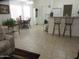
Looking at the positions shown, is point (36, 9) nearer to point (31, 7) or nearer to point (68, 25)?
point (31, 7)

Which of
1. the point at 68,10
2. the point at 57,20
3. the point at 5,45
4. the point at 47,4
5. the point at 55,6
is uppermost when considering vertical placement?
the point at 47,4

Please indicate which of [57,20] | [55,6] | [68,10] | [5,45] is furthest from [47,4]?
[5,45]

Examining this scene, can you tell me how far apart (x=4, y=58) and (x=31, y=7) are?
30.2ft

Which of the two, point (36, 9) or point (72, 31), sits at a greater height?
point (36, 9)

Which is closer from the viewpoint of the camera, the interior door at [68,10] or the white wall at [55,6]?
the white wall at [55,6]

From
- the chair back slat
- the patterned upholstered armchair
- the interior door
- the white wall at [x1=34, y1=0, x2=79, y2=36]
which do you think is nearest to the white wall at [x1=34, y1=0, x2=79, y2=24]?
the white wall at [x1=34, y1=0, x2=79, y2=36]

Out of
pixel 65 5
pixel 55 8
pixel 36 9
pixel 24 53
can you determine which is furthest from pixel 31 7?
pixel 24 53

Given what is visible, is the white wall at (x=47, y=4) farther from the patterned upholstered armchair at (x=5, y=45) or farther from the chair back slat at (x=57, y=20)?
the patterned upholstered armchair at (x=5, y=45)

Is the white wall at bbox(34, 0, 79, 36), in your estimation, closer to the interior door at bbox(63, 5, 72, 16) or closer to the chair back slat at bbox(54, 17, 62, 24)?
the interior door at bbox(63, 5, 72, 16)

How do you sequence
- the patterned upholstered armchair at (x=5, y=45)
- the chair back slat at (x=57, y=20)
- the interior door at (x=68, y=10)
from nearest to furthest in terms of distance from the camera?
the patterned upholstered armchair at (x=5, y=45) < the chair back slat at (x=57, y=20) < the interior door at (x=68, y=10)

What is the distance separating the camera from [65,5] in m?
8.39

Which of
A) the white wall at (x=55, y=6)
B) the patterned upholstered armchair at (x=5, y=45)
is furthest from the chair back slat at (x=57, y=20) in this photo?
the patterned upholstered armchair at (x=5, y=45)

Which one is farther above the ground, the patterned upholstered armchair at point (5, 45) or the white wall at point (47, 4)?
the white wall at point (47, 4)

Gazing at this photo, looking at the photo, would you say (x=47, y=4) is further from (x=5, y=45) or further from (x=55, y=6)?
(x=5, y=45)
